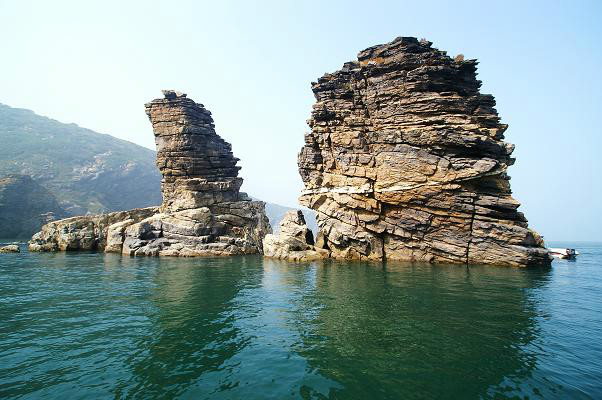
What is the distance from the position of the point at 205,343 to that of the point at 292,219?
3899 centimetres

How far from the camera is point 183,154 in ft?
202

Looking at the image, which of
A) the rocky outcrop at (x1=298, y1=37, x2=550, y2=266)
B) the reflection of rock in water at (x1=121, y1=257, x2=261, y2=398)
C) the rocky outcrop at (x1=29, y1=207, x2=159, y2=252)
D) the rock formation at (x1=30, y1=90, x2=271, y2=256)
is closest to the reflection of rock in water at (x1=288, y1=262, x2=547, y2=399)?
the reflection of rock in water at (x1=121, y1=257, x2=261, y2=398)

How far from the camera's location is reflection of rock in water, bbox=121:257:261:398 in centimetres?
956

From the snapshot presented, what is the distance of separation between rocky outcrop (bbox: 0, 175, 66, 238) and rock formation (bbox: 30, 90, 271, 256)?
6486 centimetres

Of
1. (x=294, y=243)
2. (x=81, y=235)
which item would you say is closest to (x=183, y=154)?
(x=81, y=235)

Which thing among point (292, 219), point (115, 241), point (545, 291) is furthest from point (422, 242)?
point (115, 241)

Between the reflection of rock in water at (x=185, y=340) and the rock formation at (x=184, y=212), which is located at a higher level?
the rock formation at (x=184, y=212)

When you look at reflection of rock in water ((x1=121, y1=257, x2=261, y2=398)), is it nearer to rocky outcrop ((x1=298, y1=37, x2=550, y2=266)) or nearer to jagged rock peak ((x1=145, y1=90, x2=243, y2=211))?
rocky outcrop ((x1=298, y1=37, x2=550, y2=266))

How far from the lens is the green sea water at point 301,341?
9211mm

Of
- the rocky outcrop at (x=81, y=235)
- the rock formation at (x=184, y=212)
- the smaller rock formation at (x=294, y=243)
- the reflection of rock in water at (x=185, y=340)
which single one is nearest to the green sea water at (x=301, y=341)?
the reflection of rock in water at (x=185, y=340)

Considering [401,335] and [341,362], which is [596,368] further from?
[341,362]

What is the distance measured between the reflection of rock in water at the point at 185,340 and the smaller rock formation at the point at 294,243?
2165 centimetres

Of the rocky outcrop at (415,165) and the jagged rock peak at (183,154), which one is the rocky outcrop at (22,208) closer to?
the jagged rock peak at (183,154)

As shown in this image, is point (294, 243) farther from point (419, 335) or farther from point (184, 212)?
point (419, 335)
